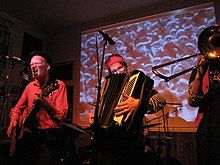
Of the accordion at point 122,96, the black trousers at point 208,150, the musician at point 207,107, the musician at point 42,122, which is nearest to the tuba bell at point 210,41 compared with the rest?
the musician at point 207,107

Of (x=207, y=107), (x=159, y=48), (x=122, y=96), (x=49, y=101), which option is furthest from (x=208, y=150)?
(x=159, y=48)

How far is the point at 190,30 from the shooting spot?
3959 mm

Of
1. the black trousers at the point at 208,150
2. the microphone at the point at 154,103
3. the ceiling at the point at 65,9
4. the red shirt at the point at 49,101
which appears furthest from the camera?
the ceiling at the point at 65,9

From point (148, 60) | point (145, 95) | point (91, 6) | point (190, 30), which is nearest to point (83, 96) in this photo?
point (148, 60)

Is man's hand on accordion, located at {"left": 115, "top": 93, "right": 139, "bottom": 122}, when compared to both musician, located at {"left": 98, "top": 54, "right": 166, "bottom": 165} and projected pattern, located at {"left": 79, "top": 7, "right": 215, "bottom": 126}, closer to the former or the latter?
musician, located at {"left": 98, "top": 54, "right": 166, "bottom": 165}

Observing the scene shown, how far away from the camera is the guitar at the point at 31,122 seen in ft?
8.95

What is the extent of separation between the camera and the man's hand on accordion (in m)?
1.91

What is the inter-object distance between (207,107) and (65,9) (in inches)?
156

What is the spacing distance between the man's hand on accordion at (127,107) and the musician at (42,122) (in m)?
0.82

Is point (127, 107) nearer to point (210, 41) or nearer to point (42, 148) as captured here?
point (210, 41)

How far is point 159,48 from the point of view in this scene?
4184 mm

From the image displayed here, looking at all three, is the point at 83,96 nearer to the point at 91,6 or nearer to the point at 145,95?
the point at 91,6

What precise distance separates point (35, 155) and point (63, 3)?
125 inches

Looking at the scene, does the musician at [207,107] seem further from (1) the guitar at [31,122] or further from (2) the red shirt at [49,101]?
(1) the guitar at [31,122]
